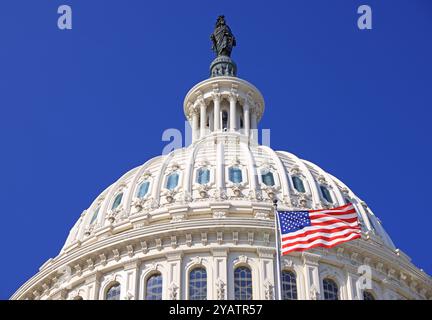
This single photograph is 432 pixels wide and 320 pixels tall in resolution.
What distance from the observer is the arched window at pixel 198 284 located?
5275 centimetres

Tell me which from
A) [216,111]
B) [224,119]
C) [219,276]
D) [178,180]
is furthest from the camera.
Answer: [224,119]

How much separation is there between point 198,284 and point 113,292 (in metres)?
5.27

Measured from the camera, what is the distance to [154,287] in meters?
54.0

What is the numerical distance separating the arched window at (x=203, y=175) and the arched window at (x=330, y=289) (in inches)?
419

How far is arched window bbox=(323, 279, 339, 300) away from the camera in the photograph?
178 ft

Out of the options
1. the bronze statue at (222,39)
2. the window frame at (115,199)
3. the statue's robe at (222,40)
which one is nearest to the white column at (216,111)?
the bronze statue at (222,39)

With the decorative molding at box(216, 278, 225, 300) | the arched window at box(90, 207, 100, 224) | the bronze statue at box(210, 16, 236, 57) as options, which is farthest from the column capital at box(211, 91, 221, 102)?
the decorative molding at box(216, 278, 225, 300)

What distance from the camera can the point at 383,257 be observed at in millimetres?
56469

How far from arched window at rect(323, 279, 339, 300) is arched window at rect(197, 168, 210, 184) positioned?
10.6 meters

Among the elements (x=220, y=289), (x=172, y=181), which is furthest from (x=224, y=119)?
(x=220, y=289)

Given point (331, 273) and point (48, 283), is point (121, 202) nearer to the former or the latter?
point (48, 283)

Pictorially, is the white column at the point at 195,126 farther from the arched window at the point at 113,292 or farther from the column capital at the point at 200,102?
the arched window at the point at 113,292

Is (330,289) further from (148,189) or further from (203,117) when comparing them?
(203,117)
